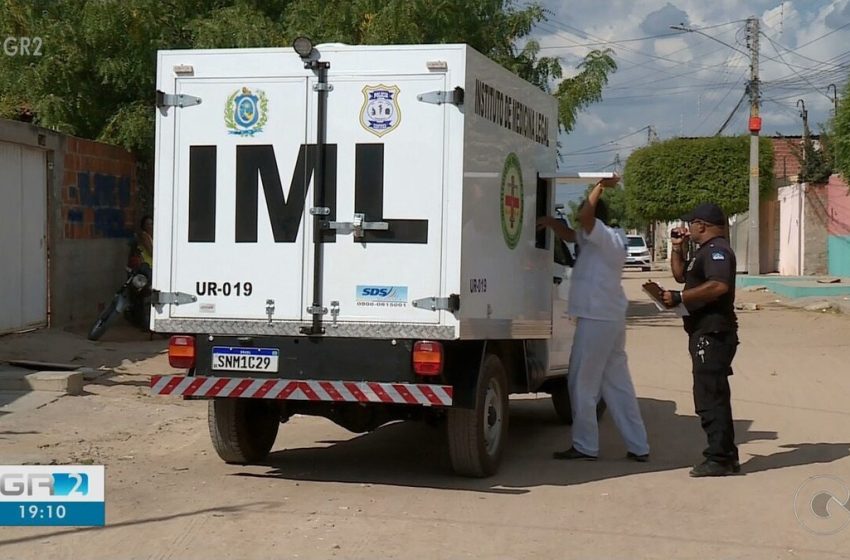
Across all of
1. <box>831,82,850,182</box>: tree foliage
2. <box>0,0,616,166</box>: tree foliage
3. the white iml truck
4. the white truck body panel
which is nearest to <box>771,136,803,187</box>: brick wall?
<box>831,82,850,182</box>: tree foliage

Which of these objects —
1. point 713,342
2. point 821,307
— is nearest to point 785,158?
point 821,307

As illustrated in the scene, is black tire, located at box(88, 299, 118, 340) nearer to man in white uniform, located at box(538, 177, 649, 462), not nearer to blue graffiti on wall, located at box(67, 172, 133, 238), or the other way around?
blue graffiti on wall, located at box(67, 172, 133, 238)

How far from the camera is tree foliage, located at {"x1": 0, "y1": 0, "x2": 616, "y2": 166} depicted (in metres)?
18.5

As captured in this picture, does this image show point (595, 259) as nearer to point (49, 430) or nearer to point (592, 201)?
point (592, 201)

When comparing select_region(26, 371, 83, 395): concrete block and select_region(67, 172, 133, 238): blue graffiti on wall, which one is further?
select_region(67, 172, 133, 238): blue graffiti on wall

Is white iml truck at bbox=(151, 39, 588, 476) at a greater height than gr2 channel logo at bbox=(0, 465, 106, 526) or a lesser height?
greater

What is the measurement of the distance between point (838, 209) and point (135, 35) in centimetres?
2969

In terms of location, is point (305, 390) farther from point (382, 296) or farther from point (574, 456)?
point (574, 456)

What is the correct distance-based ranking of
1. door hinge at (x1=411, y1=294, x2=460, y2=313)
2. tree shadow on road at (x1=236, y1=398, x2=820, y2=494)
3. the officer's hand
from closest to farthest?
door hinge at (x1=411, y1=294, x2=460, y2=313)
tree shadow on road at (x1=236, y1=398, x2=820, y2=494)
the officer's hand

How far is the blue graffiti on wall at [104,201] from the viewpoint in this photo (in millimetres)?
17031

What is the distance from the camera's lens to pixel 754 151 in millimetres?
37844

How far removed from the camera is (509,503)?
771 centimetres

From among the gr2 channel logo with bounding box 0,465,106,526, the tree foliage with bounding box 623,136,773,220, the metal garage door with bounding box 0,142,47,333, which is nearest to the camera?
the gr2 channel logo with bounding box 0,465,106,526

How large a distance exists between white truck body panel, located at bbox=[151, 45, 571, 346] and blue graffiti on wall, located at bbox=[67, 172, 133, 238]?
9150mm
